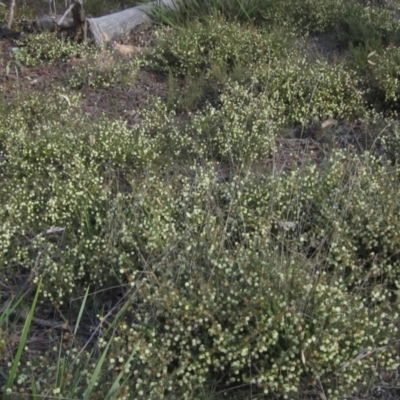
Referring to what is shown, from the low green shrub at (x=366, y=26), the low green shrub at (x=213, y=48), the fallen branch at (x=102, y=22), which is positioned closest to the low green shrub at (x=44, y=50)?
the fallen branch at (x=102, y=22)

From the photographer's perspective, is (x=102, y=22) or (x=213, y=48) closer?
(x=213, y=48)

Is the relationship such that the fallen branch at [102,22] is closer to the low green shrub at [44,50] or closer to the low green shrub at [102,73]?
the low green shrub at [44,50]

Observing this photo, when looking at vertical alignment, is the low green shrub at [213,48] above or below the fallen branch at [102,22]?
below

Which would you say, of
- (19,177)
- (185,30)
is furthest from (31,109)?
(185,30)

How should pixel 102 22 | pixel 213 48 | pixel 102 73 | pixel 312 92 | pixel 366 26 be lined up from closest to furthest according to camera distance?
pixel 312 92 → pixel 102 73 → pixel 213 48 → pixel 366 26 → pixel 102 22

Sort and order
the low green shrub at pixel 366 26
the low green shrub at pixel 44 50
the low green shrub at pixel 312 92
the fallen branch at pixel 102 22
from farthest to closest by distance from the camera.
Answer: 1. the fallen branch at pixel 102 22
2. the low green shrub at pixel 366 26
3. the low green shrub at pixel 44 50
4. the low green shrub at pixel 312 92

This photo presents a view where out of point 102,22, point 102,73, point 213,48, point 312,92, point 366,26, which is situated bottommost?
point 312,92

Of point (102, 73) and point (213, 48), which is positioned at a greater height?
point (213, 48)

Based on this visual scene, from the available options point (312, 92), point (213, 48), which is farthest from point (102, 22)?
point (312, 92)

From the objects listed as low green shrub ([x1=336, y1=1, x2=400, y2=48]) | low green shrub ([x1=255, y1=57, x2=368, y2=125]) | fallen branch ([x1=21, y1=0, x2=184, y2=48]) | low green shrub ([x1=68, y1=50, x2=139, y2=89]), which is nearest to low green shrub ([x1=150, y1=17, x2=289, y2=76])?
low green shrub ([x1=68, y1=50, x2=139, y2=89])

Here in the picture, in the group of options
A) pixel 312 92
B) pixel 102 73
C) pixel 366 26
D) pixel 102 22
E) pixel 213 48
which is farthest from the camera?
pixel 102 22

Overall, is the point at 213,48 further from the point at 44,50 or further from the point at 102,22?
the point at 44,50

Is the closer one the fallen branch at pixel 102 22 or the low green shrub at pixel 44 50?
the low green shrub at pixel 44 50

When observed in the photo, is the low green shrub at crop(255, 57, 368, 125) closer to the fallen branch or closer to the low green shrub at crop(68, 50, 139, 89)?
the low green shrub at crop(68, 50, 139, 89)
